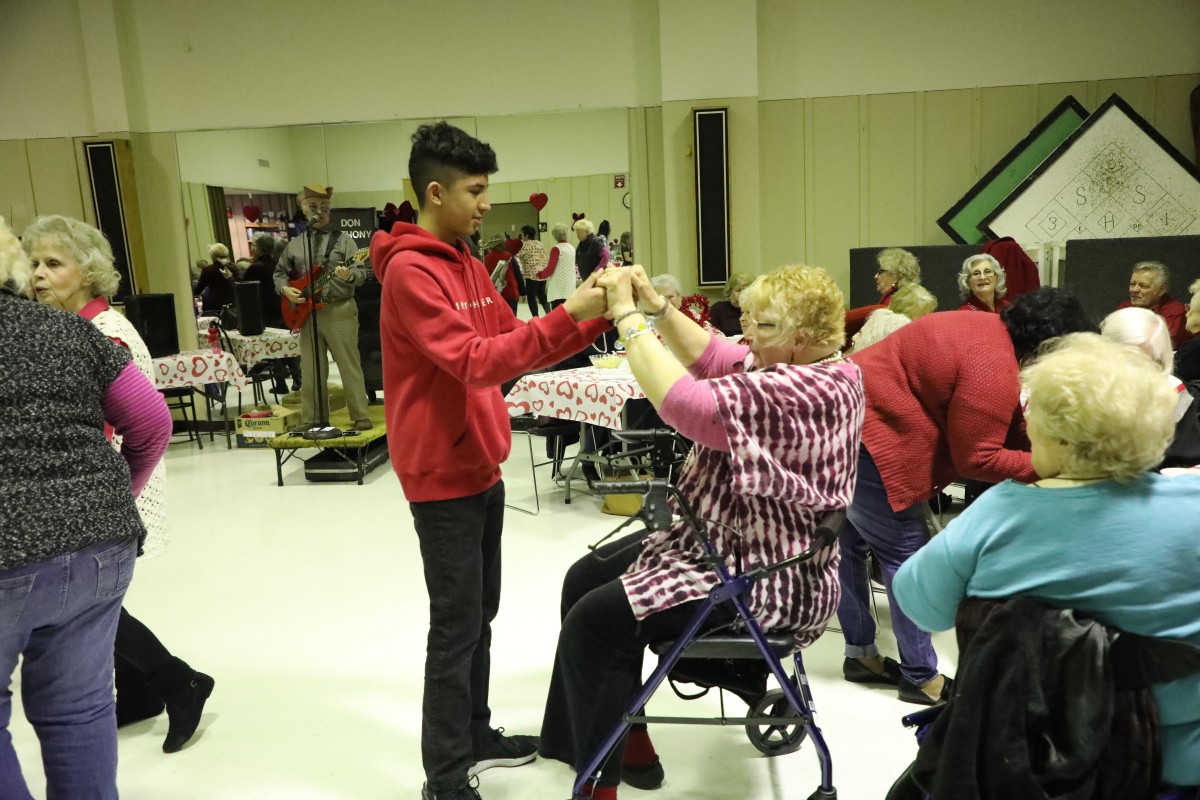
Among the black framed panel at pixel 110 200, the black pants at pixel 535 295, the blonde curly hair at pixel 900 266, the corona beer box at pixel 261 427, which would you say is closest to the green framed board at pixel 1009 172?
the blonde curly hair at pixel 900 266

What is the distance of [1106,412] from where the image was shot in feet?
4.25

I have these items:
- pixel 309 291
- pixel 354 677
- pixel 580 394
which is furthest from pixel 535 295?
pixel 354 677

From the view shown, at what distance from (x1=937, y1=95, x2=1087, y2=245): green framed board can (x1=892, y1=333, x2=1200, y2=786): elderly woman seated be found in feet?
20.4

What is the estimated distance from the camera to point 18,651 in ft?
5.04

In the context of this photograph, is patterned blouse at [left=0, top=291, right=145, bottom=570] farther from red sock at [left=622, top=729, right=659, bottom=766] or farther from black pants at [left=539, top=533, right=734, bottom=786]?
red sock at [left=622, top=729, right=659, bottom=766]

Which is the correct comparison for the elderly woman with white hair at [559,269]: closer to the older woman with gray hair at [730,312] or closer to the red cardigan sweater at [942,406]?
the older woman with gray hair at [730,312]

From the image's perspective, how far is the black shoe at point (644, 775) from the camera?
229 centimetres

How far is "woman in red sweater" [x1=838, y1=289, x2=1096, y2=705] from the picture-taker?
2348 mm

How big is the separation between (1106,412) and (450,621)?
1.42 meters

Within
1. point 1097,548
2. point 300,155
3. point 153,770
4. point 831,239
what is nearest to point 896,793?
point 1097,548

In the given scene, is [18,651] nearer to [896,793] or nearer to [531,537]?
[896,793]

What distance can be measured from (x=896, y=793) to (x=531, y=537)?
3.04 metres

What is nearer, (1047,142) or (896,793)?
(896,793)

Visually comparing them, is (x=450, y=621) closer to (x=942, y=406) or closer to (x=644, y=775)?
(x=644, y=775)
